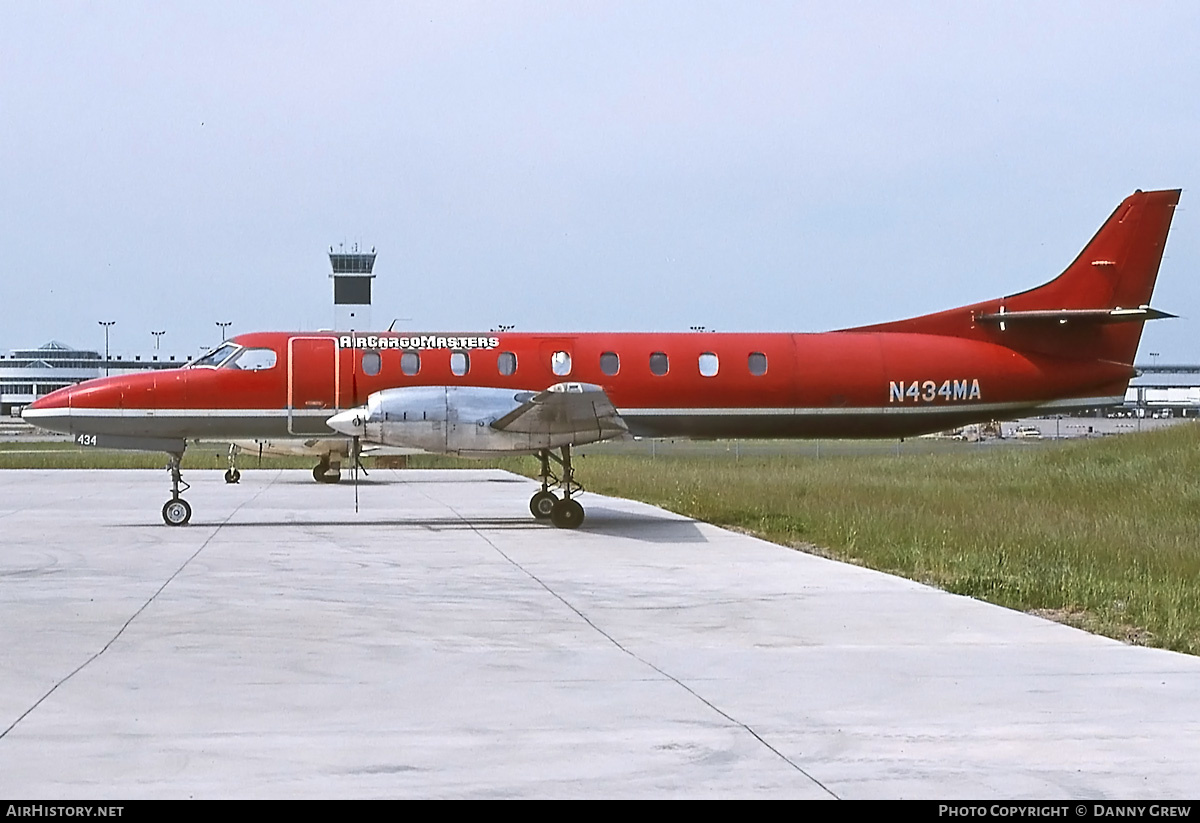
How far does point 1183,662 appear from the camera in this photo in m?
9.73

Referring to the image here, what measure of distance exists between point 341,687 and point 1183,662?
17.9 feet

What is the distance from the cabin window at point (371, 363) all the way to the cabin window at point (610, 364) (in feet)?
11.1

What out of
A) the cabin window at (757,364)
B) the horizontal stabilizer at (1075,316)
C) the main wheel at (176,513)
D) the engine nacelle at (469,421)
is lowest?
the main wheel at (176,513)

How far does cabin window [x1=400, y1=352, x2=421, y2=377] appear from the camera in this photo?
22438 millimetres

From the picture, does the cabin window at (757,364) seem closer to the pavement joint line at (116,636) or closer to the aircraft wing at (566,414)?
the aircraft wing at (566,414)

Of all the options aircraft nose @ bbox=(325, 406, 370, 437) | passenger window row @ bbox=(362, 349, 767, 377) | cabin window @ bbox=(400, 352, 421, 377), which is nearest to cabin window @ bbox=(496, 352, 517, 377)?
passenger window row @ bbox=(362, 349, 767, 377)

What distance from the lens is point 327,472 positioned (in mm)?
36469

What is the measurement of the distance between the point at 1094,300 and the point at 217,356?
548 inches

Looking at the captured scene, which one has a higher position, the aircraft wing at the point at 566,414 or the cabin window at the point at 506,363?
the cabin window at the point at 506,363

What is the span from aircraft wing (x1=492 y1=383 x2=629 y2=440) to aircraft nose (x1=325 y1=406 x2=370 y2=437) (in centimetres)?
182

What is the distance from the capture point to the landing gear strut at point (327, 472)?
36.1m

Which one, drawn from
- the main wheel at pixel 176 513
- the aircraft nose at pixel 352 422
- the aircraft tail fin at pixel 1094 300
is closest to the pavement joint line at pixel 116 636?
the main wheel at pixel 176 513

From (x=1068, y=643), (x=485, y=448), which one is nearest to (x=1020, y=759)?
(x=1068, y=643)

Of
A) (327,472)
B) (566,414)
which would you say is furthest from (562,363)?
(327,472)
